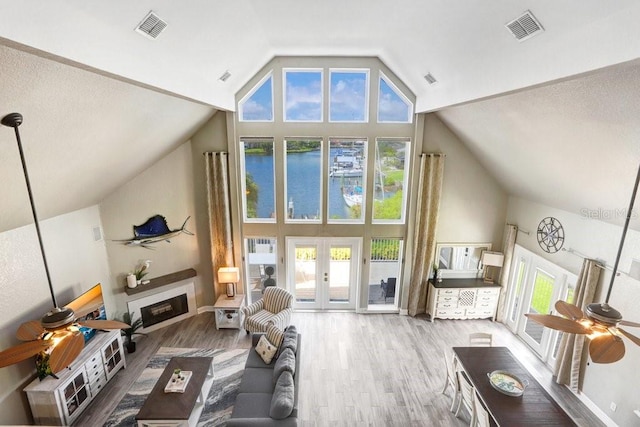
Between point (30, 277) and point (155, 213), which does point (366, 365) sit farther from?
point (30, 277)

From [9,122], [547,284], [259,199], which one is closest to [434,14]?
[9,122]

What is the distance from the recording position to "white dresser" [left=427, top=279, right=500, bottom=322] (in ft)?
22.3

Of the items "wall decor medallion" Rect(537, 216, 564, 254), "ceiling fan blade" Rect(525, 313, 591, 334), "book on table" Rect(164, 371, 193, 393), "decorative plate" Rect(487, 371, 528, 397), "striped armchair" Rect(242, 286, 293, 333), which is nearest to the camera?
"ceiling fan blade" Rect(525, 313, 591, 334)

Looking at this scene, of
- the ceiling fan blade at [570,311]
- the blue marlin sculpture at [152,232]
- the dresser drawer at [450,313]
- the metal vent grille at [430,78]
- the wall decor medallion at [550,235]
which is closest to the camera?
the ceiling fan blade at [570,311]

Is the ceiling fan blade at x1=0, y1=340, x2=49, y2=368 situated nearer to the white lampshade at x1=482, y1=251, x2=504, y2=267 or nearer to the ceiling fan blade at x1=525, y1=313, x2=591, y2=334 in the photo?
the ceiling fan blade at x1=525, y1=313, x2=591, y2=334

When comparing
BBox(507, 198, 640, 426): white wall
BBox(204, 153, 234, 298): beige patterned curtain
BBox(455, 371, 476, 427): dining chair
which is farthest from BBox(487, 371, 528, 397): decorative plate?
BBox(204, 153, 234, 298): beige patterned curtain

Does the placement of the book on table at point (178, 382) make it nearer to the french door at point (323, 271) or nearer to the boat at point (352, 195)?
the french door at point (323, 271)

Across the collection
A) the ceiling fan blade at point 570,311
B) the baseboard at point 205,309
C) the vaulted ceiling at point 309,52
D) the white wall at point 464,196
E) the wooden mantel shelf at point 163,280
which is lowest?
the baseboard at point 205,309

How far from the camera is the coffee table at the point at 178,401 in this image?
3.96 meters

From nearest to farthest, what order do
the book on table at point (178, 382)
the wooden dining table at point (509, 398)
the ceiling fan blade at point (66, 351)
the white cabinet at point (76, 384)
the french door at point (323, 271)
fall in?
the ceiling fan blade at point (66, 351), the wooden dining table at point (509, 398), the white cabinet at point (76, 384), the book on table at point (178, 382), the french door at point (323, 271)

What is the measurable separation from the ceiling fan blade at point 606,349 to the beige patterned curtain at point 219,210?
19.4ft

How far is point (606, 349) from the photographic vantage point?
2.41 metres

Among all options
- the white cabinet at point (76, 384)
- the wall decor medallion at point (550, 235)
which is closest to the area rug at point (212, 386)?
the white cabinet at point (76, 384)

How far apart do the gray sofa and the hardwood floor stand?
69cm
